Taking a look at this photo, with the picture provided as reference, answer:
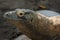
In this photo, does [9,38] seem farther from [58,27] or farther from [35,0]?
[35,0]

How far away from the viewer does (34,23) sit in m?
1.10

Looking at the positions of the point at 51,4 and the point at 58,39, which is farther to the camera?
the point at 51,4

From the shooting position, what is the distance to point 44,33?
114 centimetres

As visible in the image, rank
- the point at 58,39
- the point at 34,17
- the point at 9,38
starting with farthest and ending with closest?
1. the point at 9,38
2. the point at 58,39
3. the point at 34,17

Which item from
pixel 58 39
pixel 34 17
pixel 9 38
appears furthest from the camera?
pixel 9 38

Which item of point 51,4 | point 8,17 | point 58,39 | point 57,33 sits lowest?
point 51,4

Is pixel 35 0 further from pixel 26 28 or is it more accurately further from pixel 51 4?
pixel 26 28

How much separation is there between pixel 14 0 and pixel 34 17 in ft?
7.83

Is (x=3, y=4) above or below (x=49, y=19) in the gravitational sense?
below

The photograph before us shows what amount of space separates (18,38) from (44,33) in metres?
0.86

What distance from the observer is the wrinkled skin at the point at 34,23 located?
110 centimetres

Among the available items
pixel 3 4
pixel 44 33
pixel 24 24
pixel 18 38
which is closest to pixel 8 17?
pixel 24 24

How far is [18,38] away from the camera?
6.44ft

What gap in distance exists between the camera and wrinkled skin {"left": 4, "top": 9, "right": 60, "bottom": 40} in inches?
43.1
